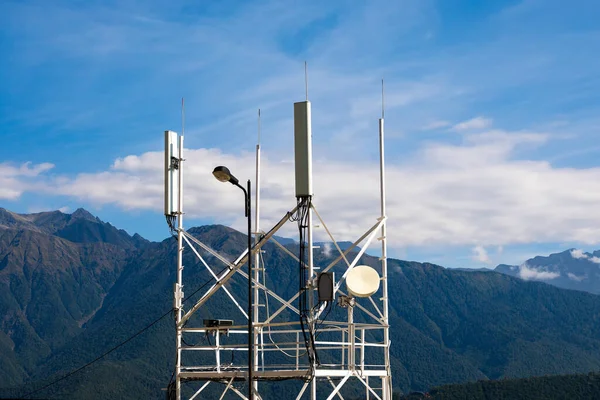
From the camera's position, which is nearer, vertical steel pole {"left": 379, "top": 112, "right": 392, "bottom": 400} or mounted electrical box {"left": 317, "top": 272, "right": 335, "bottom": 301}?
mounted electrical box {"left": 317, "top": 272, "right": 335, "bottom": 301}

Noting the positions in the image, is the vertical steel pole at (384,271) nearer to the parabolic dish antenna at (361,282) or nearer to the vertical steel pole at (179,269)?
the parabolic dish antenna at (361,282)

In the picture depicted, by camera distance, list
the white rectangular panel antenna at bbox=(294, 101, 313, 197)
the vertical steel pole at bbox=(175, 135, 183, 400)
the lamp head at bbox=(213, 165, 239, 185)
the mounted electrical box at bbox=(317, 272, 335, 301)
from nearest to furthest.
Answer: the lamp head at bbox=(213, 165, 239, 185)
the mounted electrical box at bbox=(317, 272, 335, 301)
the white rectangular panel antenna at bbox=(294, 101, 313, 197)
the vertical steel pole at bbox=(175, 135, 183, 400)

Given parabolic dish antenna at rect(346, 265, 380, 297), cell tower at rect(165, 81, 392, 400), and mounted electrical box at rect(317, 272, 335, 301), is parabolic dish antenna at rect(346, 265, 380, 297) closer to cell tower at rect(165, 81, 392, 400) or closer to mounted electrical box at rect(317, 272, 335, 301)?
cell tower at rect(165, 81, 392, 400)

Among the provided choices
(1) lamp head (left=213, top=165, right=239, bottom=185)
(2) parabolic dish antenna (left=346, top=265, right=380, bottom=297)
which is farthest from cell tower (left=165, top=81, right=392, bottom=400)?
(1) lamp head (left=213, top=165, right=239, bottom=185)

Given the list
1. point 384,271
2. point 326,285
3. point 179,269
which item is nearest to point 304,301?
point 326,285

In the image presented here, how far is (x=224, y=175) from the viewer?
23.2 metres

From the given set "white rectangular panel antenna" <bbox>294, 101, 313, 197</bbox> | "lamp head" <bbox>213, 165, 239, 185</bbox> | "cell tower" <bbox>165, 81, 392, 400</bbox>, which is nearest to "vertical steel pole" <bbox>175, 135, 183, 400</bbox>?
"cell tower" <bbox>165, 81, 392, 400</bbox>

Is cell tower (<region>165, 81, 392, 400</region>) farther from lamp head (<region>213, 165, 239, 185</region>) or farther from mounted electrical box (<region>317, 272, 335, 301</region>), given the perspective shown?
lamp head (<region>213, 165, 239, 185</region>)

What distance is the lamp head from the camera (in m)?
23.0

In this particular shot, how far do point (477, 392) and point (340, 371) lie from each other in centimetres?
12307

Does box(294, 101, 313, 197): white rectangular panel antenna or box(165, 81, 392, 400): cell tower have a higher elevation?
box(294, 101, 313, 197): white rectangular panel antenna

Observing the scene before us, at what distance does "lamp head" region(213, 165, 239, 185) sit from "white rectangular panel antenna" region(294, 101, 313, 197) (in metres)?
7.96

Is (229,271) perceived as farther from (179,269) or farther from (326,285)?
(326,285)

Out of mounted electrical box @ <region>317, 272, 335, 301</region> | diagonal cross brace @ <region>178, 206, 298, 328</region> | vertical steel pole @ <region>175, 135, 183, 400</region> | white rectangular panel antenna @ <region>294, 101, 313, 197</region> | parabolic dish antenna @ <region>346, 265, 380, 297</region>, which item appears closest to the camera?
mounted electrical box @ <region>317, 272, 335, 301</region>
